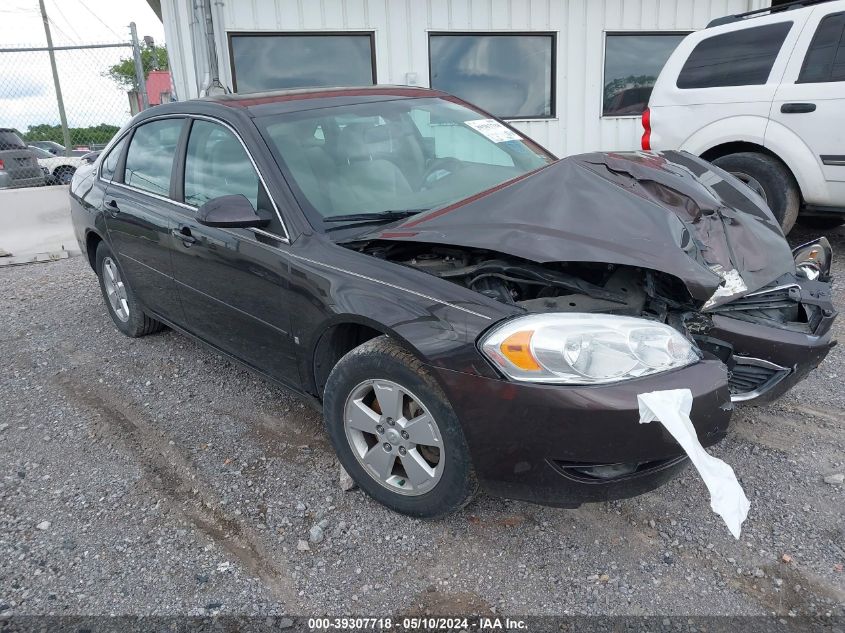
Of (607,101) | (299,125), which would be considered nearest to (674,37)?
(607,101)

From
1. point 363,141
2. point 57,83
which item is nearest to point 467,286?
point 363,141

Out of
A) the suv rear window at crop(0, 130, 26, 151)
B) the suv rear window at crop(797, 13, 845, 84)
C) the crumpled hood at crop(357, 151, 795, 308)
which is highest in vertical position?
the suv rear window at crop(797, 13, 845, 84)

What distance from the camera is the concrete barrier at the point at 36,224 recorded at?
8203 mm

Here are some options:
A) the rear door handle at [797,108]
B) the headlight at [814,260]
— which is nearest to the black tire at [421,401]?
the headlight at [814,260]

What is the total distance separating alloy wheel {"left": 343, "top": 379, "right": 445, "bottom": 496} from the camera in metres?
2.44

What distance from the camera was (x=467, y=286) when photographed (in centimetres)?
244

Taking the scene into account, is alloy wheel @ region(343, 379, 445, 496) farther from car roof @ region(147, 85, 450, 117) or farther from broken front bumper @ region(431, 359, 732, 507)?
car roof @ region(147, 85, 450, 117)

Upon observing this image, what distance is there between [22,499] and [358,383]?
1647mm

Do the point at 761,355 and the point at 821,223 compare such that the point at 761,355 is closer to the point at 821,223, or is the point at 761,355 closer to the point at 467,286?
the point at 467,286

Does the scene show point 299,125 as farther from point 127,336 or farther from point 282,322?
point 127,336

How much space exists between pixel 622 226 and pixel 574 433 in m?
0.85

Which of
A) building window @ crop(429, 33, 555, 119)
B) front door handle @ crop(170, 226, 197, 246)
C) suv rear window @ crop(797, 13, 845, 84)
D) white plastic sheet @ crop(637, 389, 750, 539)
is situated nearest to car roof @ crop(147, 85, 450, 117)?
front door handle @ crop(170, 226, 197, 246)

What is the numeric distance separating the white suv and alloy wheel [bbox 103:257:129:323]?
15.2ft

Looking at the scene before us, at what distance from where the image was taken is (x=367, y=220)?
2.94 meters
